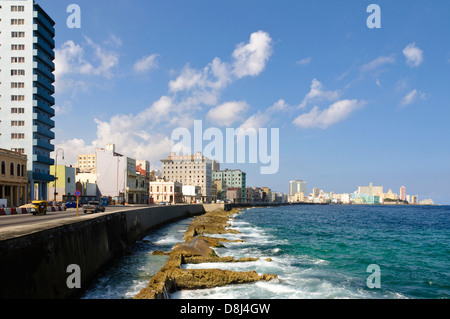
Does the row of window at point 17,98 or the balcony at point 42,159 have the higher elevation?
the row of window at point 17,98

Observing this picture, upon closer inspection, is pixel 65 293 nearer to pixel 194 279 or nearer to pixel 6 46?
pixel 194 279

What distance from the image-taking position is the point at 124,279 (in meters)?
21.5

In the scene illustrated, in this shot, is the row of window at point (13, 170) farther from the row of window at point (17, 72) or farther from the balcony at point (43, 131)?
the row of window at point (17, 72)

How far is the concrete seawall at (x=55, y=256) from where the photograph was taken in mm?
11742

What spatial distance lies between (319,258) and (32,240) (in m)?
24.7

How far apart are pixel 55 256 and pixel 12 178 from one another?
49.6m

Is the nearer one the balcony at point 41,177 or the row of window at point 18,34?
the balcony at point 41,177

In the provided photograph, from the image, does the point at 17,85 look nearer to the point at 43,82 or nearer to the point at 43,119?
the point at 43,82

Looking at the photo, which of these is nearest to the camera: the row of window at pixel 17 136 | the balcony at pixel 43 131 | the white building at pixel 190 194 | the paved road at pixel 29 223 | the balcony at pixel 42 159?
the paved road at pixel 29 223

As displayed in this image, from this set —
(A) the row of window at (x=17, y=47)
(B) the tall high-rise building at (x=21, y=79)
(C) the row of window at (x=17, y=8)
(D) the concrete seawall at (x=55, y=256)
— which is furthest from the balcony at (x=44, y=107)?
(D) the concrete seawall at (x=55, y=256)

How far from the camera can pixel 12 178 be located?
5675 cm

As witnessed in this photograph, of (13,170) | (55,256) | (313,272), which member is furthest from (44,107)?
(313,272)

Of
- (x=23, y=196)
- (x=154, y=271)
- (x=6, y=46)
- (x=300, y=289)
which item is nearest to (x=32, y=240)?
(x=154, y=271)

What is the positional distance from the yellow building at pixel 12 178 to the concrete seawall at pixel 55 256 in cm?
3393
